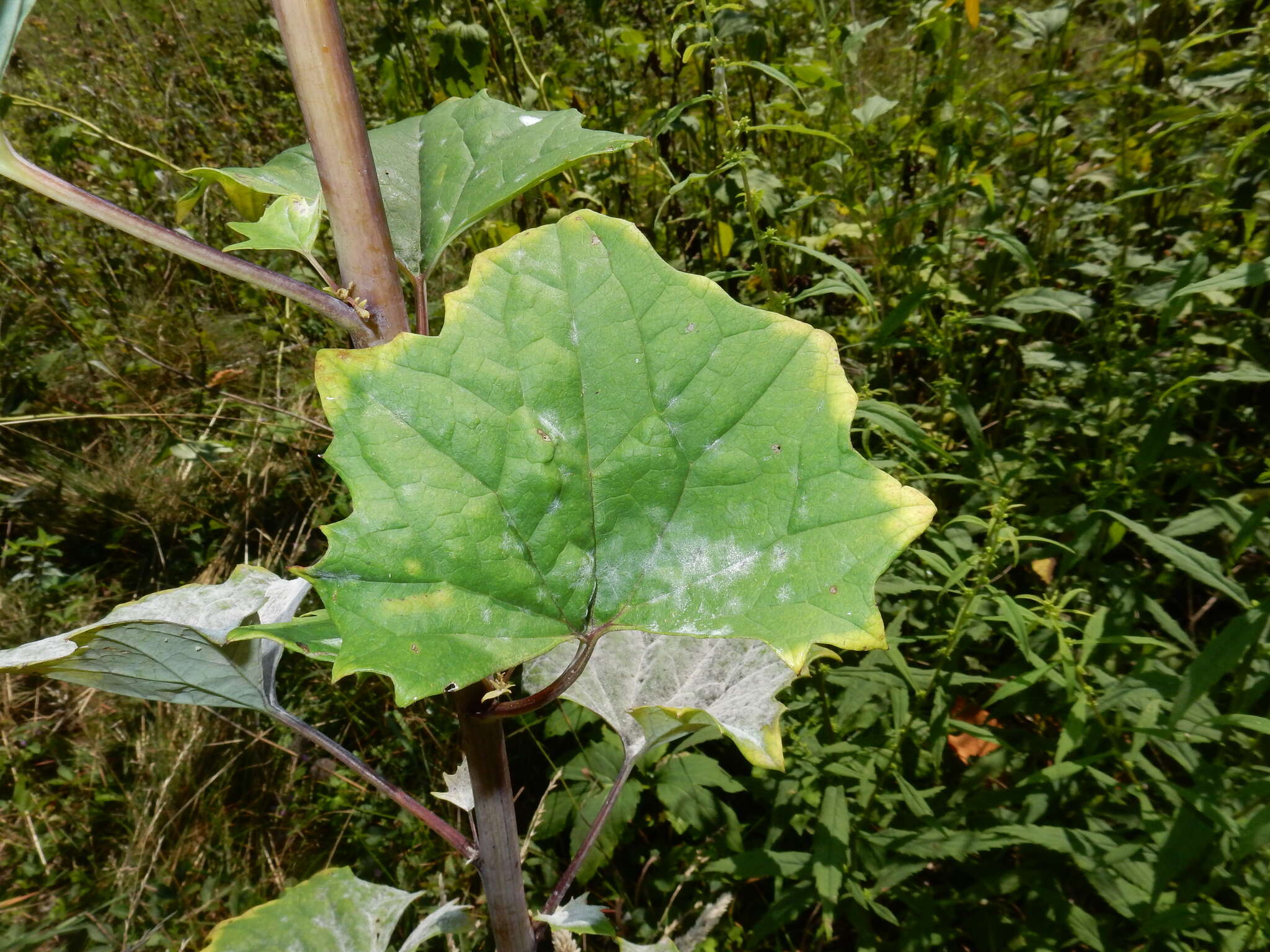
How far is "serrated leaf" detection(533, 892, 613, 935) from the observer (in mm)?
797

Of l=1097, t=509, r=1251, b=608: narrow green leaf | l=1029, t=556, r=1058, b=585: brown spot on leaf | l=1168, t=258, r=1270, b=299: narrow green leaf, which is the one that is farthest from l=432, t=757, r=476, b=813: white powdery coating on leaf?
l=1029, t=556, r=1058, b=585: brown spot on leaf

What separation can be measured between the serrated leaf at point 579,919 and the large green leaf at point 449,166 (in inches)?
25.9

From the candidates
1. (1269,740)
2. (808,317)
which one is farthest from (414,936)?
(808,317)

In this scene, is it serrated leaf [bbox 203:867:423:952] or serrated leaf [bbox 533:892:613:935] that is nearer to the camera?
serrated leaf [bbox 533:892:613:935]

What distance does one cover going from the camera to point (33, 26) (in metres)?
5.61

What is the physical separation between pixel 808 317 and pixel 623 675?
5.68 ft

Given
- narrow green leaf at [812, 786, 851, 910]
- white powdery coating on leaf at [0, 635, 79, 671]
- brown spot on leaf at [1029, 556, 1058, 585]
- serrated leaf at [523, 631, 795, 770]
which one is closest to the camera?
white powdery coating on leaf at [0, 635, 79, 671]

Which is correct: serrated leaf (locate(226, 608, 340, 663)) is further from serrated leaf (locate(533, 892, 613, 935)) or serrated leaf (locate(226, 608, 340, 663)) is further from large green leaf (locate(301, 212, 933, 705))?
serrated leaf (locate(533, 892, 613, 935))

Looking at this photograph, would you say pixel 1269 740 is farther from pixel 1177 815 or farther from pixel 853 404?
pixel 853 404

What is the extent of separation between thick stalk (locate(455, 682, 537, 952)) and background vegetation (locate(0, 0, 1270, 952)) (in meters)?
0.27

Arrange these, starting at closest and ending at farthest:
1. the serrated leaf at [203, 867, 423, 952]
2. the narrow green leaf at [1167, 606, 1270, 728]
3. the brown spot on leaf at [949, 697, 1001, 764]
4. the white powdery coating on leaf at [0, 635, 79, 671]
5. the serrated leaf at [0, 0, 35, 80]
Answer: the serrated leaf at [0, 0, 35, 80], the white powdery coating on leaf at [0, 635, 79, 671], the serrated leaf at [203, 867, 423, 952], the narrow green leaf at [1167, 606, 1270, 728], the brown spot on leaf at [949, 697, 1001, 764]

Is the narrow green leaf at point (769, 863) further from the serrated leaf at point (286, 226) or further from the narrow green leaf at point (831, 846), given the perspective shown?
the serrated leaf at point (286, 226)

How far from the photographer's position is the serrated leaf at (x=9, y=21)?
52 centimetres

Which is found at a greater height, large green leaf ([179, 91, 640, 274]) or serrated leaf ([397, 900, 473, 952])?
large green leaf ([179, 91, 640, 274])
